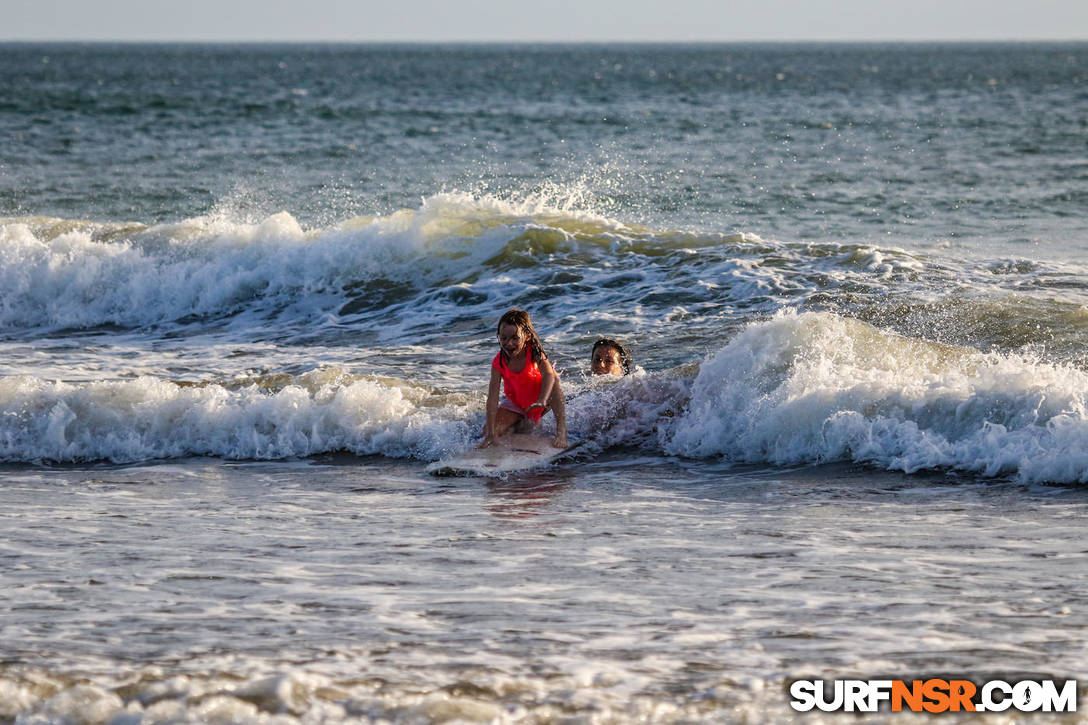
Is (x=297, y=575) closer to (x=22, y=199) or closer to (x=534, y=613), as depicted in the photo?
(x=534, y=613)

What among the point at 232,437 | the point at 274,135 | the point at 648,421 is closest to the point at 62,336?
the point at 232,437

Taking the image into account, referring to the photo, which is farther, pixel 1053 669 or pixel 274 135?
pixel 274 135

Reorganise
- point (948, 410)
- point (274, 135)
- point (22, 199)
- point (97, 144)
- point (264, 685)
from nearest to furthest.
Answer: point (264, 685), point (948, 410), point (22, 199), point (97, 144), point (274, 135)

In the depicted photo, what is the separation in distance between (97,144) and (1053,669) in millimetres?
31275

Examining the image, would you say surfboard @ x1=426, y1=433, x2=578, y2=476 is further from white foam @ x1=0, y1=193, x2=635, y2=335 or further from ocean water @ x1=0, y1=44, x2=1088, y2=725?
white foam @ x1=0, y1=193, x2=635, y2=335

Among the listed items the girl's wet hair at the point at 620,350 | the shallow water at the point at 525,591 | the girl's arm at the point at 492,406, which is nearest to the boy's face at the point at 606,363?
the girl's wet hair at the point at 620,350

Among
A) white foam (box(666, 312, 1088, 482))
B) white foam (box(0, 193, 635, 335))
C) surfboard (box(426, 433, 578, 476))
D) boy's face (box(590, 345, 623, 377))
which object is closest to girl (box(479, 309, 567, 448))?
surfboard (box(426, 433, 578, 476))

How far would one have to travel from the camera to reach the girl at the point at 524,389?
30.6 feet

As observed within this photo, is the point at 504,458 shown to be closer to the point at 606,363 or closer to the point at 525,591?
the point at 606,363

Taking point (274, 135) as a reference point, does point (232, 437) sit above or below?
below

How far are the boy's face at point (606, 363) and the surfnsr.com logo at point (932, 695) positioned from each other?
6220 millimetres

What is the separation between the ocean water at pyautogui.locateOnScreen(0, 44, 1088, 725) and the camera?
486 centimetres

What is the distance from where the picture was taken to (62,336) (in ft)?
47.1

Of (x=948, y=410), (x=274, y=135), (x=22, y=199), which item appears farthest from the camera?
(x=274, y=135)
